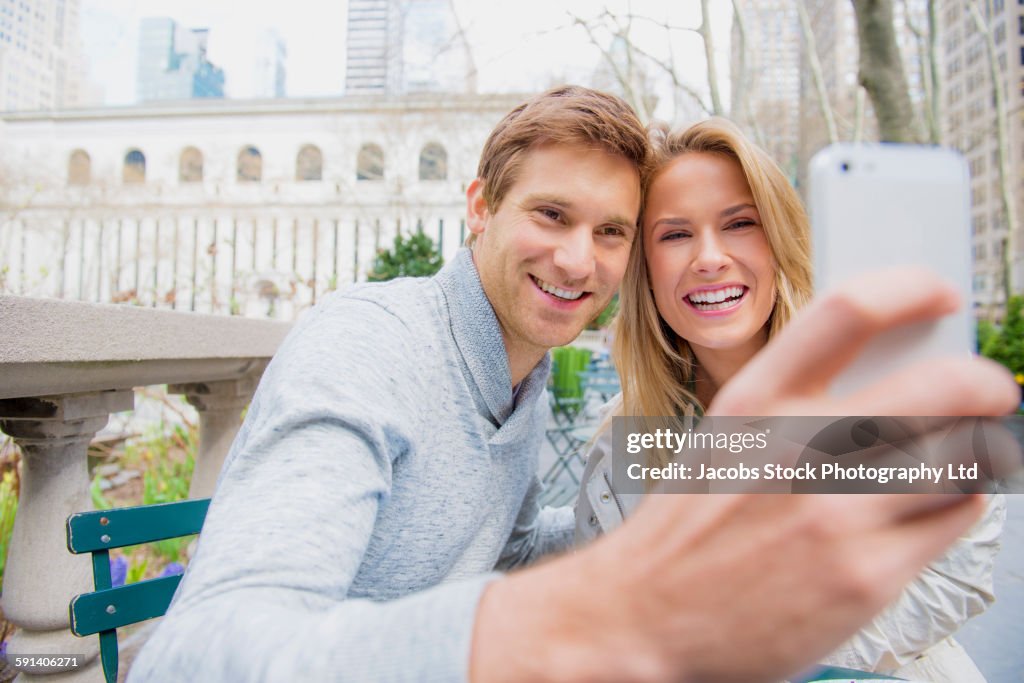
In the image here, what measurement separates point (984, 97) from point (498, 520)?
21.8 meters

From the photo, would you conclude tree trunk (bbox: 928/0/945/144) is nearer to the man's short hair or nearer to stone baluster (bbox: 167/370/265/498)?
the man's short hair

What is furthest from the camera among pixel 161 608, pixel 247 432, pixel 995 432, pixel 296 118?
pixel 296 118

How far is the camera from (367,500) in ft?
2.15

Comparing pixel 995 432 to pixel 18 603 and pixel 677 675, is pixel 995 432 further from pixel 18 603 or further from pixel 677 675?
pixel 18 603

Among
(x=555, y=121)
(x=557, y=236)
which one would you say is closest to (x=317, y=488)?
(x=557, y=236)

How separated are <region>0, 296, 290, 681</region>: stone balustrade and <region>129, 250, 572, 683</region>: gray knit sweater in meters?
0.61

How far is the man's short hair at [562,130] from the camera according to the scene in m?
1.20

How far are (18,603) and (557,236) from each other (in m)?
1.73

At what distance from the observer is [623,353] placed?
5.57ft

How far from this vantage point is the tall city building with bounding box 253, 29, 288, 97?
859cm

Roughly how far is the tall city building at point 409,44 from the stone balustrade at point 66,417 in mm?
6597

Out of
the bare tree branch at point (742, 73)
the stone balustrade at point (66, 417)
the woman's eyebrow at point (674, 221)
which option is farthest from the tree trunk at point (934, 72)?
the stone balustrade at point (66, 417)

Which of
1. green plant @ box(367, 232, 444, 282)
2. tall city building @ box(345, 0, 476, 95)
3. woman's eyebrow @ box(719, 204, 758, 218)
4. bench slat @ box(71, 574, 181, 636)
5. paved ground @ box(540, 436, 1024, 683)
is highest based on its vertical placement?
tall city building @ box(345, 0, 476, 95)

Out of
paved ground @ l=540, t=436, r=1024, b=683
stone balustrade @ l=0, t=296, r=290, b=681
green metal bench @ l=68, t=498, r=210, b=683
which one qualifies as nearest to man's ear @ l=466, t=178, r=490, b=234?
stone balustrade @ l=0, t=296, r=290, b=681
